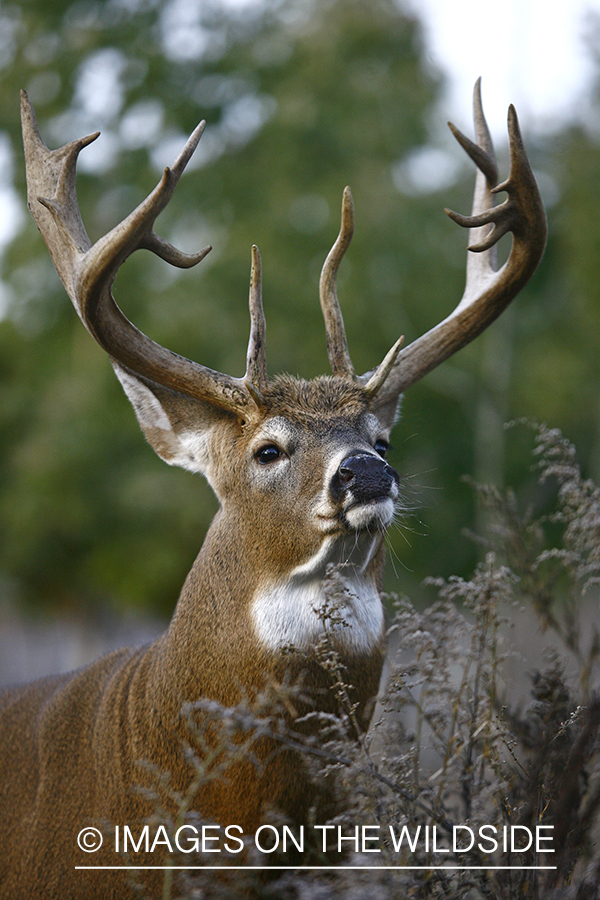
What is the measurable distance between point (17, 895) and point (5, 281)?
52.4 feet

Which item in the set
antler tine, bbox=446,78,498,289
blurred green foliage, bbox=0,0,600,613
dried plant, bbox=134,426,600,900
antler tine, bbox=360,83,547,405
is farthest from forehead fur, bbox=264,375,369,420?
blurred green foliage, bbox=0,0,600,613

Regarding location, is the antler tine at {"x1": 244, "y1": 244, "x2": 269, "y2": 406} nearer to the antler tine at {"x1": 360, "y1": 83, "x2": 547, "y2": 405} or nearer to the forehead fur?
the forehead fur

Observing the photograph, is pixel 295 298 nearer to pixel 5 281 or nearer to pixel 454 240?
pixel 454 240

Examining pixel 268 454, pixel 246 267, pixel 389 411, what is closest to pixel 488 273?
pixel 389 411

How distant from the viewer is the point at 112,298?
12.3 ft

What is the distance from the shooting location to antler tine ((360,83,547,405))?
3975mm

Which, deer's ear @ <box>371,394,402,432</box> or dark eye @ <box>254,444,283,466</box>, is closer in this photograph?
dark eye @ <box>254,444,283,466</box>

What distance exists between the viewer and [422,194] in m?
18.4

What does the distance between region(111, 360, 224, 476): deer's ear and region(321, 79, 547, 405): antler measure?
24.1 inches

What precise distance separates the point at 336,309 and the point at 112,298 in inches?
36.9

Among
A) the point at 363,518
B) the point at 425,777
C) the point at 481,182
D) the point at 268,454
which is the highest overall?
the point at 481,182

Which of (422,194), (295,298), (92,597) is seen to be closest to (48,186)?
(295,298)

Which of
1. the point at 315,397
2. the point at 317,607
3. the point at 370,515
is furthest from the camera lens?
the point at 315,397

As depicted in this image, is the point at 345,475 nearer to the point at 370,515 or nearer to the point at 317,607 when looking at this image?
the point at 370,515
